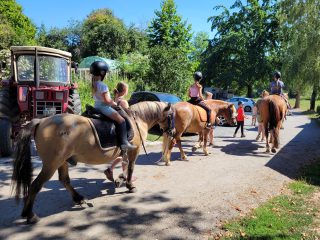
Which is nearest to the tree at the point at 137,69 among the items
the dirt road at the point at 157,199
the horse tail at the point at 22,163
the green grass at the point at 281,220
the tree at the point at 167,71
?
the tree at the point at 167,71

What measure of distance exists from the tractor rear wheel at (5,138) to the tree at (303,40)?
21.7 metres

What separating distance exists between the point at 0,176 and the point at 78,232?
3.46 m

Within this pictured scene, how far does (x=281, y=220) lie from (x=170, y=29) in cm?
2684

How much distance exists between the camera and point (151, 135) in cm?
1325

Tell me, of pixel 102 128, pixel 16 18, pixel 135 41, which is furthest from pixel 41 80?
pixel 16 18

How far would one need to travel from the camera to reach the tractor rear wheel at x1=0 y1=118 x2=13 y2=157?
8587 millimetres

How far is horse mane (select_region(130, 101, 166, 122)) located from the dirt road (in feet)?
4.81

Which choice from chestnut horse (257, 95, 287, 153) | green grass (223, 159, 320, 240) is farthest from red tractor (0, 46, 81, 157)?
green grass (223, 159, 320, 240)

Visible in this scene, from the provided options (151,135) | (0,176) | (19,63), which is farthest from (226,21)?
(0,176)

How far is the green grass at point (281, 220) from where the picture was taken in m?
4.71

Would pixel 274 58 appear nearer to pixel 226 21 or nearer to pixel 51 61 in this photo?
pixel 226 21

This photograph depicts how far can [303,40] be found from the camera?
26438mm

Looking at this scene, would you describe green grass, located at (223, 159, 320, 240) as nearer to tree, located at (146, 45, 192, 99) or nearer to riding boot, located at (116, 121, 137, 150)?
riding boot, located at (116, 121, 137, 150)

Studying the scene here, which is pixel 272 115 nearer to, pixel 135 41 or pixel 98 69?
pixel 98 69
